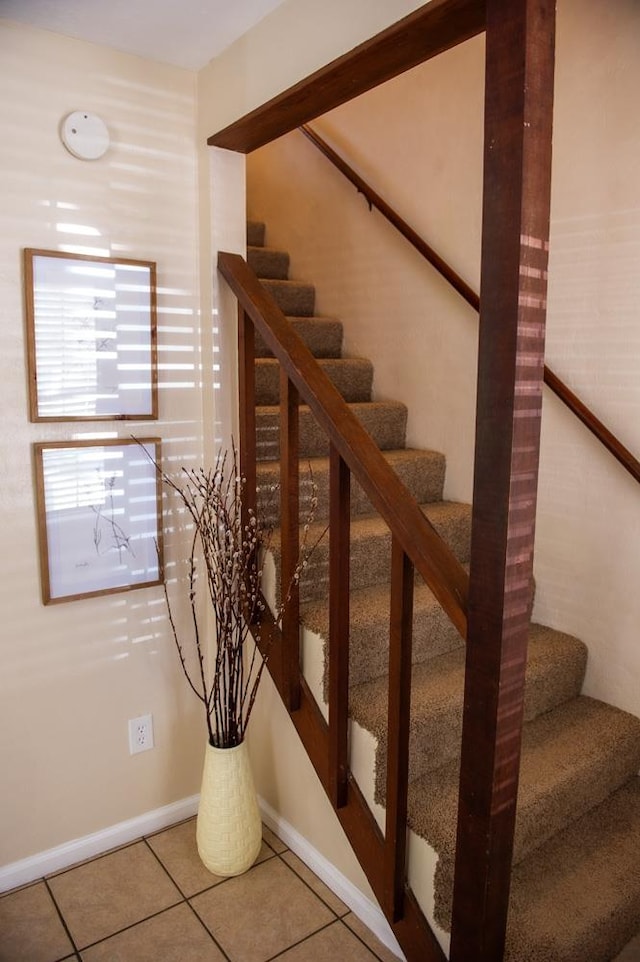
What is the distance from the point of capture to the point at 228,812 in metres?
1.94

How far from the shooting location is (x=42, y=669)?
6.26ft

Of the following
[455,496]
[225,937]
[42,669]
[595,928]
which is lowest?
[225,937]

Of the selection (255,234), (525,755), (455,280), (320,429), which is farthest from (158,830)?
(255,234)

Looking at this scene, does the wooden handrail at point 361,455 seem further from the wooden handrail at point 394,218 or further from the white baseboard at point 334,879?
the white baseboard at point 334,879

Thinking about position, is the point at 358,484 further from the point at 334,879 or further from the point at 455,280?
the point at 334,879

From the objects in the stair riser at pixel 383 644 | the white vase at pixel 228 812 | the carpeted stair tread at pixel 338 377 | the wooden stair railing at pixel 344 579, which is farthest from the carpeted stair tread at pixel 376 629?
the carpeted stair tread at pixel 338 377

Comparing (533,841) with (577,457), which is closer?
(533,841)

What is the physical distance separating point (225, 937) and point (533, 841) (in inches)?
33.3

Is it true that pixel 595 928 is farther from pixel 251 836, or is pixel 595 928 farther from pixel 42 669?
pixel 42 669

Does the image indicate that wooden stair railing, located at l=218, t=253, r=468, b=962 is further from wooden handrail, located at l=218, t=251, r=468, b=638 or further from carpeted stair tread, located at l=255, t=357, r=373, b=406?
carpeted stair tread, located at l=255, t=357, r=373, b=406

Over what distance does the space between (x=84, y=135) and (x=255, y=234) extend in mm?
1597

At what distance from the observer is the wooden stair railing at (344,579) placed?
1.38 metres

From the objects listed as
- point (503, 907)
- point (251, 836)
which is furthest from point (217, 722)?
point (503, 907)

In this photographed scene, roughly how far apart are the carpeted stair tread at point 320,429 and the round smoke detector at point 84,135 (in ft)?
3.18
